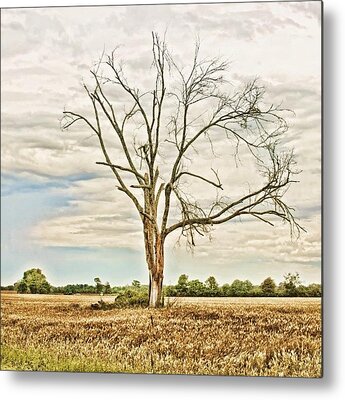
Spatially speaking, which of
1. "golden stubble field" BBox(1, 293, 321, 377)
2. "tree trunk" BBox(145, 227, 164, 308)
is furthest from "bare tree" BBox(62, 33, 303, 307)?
"golden stubble field" BBox(1, 293, 321, 377)

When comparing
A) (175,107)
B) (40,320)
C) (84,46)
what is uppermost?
(84,46)

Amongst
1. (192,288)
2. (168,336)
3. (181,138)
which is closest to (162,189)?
(181,138)

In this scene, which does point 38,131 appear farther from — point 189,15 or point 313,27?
point 313,27

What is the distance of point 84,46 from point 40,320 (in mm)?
962

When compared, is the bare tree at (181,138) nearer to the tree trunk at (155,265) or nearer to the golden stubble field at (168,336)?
the tree trunk at (155,265)

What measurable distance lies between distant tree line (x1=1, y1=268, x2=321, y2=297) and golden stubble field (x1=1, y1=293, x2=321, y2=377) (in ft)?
0.08

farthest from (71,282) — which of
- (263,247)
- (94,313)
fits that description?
(263,247)

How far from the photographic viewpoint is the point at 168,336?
314cm

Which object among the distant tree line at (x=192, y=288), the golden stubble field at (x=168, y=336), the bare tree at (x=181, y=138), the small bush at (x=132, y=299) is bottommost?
the golden stubble field at (x=168, y=336)

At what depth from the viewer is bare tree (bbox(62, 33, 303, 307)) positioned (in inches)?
122

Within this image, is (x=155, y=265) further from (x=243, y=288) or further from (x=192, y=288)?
(x=243, y=288)

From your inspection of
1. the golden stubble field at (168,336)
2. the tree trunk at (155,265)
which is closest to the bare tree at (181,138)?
the tree trunk at (155,265)

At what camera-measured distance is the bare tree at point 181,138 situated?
311 cm

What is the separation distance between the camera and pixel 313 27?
10.1 ft
